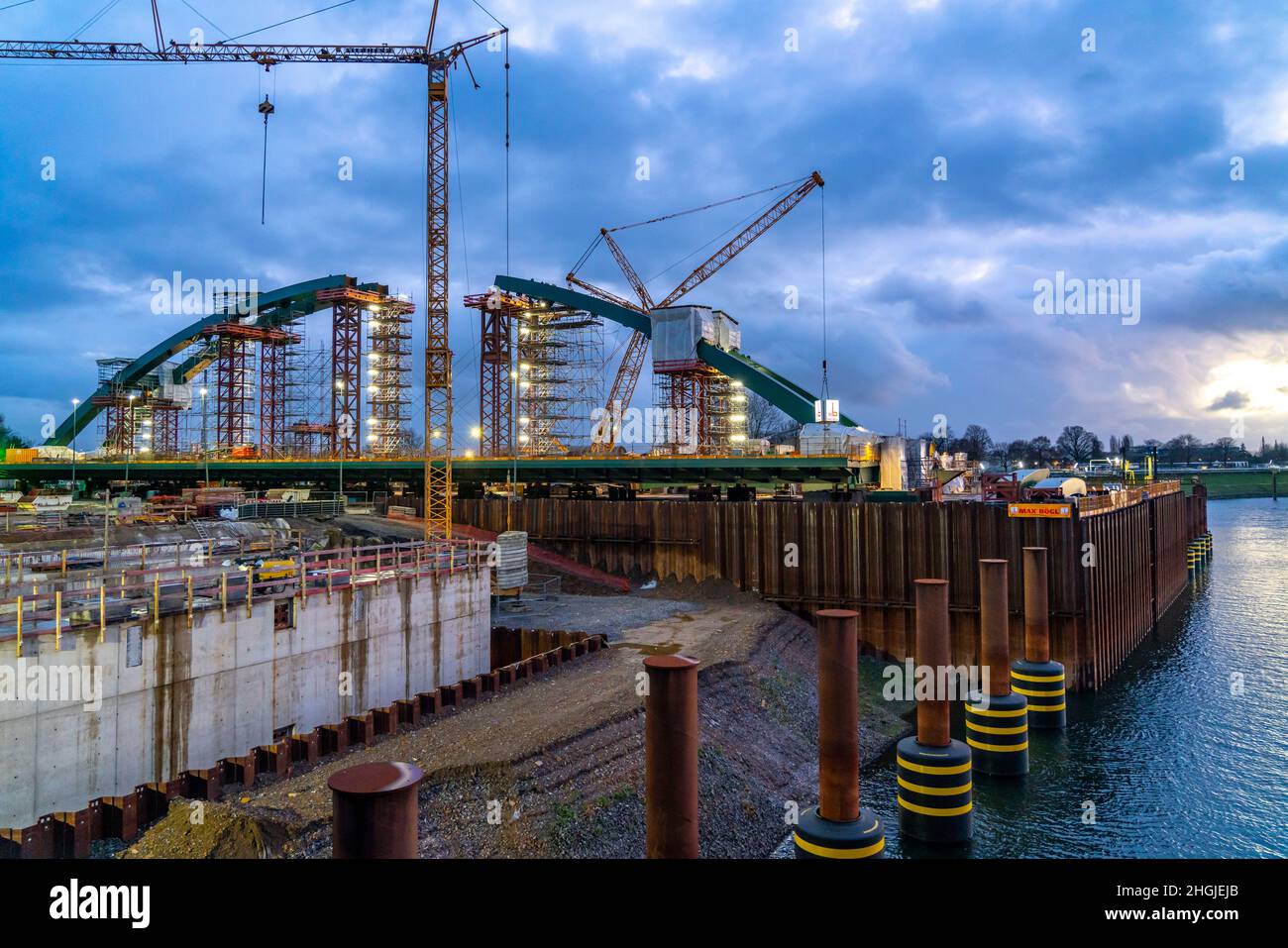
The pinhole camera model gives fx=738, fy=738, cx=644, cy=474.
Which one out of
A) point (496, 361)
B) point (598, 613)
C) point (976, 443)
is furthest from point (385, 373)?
point (976, 443)

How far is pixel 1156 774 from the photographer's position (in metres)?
19.8

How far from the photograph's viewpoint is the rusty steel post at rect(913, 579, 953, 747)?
46.8ft

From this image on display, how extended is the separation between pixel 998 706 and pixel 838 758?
1031 cm

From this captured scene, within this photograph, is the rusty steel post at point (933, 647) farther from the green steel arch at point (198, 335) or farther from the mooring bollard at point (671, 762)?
the green steel arch at point (198, 335)

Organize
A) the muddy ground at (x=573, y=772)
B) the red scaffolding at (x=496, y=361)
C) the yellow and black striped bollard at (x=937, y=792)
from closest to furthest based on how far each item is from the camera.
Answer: the muddy ground at (x=573, y=772)
the yellow and black striped bollard at (x=937, y=792)
the red scaffolding at (x=496, y=361)

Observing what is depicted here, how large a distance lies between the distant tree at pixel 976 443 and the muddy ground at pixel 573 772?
482 ft

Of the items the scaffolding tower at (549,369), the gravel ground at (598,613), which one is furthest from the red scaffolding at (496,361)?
the gravel ground at (598,613)

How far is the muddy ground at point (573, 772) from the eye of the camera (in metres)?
12.0

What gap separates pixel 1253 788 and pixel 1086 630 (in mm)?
8082

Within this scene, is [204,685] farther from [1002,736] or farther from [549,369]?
[549,369]

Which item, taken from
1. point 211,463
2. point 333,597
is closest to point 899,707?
point 333,597

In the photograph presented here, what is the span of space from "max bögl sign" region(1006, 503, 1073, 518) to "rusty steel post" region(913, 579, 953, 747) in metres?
14.9

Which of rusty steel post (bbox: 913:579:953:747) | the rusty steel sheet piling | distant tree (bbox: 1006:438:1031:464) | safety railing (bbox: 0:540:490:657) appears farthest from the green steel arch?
distant tree (bbox: 1006:438:1031:464)
